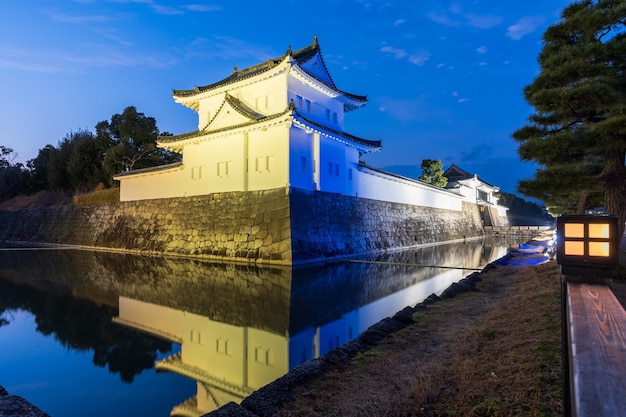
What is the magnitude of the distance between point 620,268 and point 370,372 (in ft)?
18.1

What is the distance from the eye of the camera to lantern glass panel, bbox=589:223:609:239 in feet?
8.42

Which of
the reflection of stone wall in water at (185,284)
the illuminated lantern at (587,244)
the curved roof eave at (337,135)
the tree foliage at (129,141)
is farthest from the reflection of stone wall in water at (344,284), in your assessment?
the tree foliage at (129,141)

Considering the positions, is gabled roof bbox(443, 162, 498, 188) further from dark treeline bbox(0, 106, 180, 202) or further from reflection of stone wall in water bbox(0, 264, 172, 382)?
reflection of stone wall in water bbox(0, 264, 172, 382)

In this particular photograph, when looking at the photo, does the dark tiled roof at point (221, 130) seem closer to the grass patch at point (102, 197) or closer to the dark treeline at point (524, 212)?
the grass patch at point (102, 197)

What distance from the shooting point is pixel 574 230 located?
2.67 m

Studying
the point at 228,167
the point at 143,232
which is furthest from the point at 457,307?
the point at 143,232

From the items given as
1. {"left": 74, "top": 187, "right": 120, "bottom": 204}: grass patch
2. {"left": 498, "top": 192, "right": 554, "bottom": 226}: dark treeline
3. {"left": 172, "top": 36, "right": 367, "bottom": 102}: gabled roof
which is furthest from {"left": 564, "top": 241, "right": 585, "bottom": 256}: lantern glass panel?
{"left": 498, "top": 192, "right": 554, "bottom": 226}: dark treeline

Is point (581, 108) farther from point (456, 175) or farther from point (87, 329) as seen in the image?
point (456, 175)

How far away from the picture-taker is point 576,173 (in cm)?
661

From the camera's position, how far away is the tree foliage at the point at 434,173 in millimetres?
32688

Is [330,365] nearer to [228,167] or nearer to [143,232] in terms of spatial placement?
[228,167]

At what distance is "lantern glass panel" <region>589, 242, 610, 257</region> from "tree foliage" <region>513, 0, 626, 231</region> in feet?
14.6

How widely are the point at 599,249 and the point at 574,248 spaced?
0.47 ft

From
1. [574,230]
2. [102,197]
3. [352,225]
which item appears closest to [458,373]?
[574,230]
